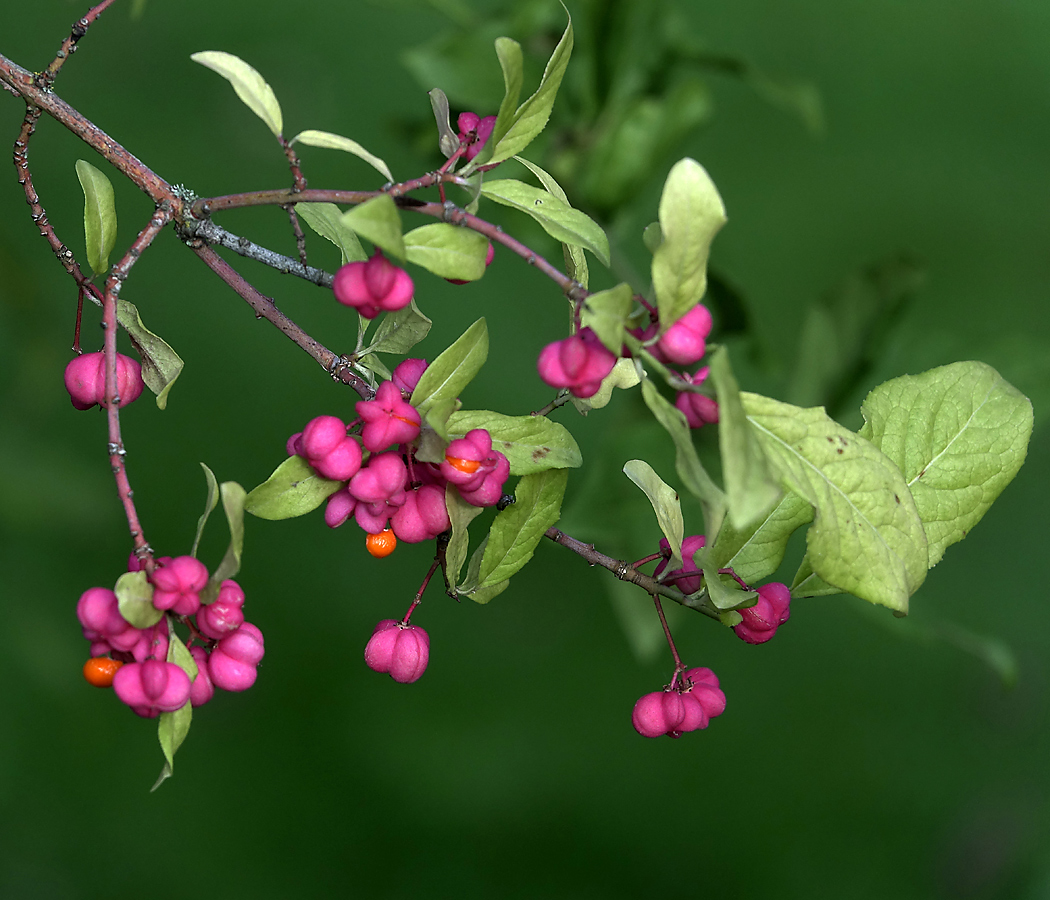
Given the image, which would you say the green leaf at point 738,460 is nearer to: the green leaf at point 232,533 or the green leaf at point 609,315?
the green leaf at point 609,315

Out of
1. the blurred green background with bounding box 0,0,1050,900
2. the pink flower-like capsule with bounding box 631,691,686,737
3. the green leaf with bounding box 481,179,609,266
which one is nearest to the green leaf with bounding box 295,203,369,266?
the green leaf with bounding box 481,179,609,266

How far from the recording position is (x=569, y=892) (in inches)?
89.1

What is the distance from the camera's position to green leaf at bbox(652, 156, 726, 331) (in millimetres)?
450

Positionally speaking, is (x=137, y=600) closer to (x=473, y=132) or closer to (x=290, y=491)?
(x=290, y=491)

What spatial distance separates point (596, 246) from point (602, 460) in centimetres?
57

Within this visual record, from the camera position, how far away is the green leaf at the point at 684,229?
450 millimetres

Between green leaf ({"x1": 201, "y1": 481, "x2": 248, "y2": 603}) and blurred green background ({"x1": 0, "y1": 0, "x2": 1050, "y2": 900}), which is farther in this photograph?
blurred green background ({"x1": 0, "y1": 0, "x2": 1050, "y2": 900})

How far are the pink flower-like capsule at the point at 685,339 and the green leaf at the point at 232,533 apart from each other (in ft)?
0.76

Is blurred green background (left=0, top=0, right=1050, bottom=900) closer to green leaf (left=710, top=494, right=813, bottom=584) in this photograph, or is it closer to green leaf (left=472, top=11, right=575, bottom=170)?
green leaf (left=710, top=494, right=813, bottom=584)

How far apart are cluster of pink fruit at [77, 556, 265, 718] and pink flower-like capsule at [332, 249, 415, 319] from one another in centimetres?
17

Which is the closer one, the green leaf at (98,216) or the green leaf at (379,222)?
the green leaf at (379,222)

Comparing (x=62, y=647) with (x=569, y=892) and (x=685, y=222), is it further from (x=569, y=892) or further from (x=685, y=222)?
(x=685, y=222)

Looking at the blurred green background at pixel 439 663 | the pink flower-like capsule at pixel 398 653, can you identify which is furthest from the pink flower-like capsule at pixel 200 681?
the blurred green background at pixel 439 663

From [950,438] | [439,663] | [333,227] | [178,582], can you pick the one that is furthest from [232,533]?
[439,663]
